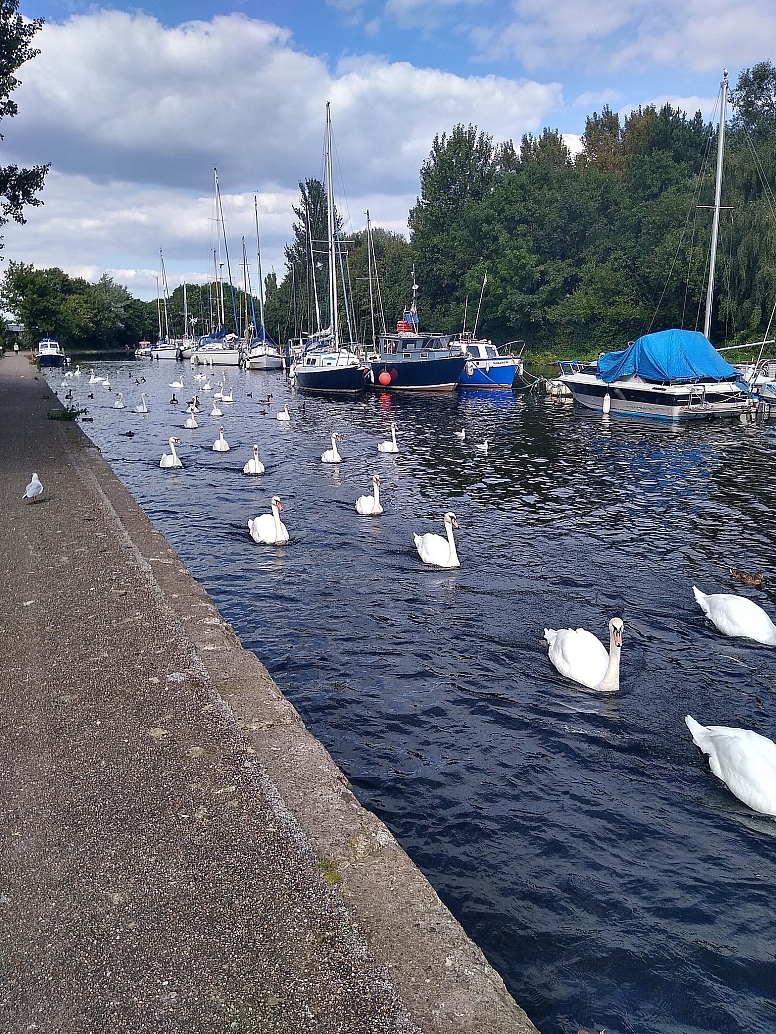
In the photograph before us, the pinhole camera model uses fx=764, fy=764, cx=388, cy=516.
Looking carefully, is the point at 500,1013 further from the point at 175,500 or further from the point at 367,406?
the point at 367,406

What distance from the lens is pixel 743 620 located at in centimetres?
902

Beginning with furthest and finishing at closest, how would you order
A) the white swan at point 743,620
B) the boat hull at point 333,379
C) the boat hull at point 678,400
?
the boat hull at point 333,379, the boat hull at point 678,400, the white swan at point 743,620

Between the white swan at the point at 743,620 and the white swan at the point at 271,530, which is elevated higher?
the white swan at the point at 271,530

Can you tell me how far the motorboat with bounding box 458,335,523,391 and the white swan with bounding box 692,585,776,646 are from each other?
3292cm

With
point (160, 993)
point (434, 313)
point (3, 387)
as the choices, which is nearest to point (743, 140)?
point (434, 313)

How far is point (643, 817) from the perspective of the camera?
5922 mm

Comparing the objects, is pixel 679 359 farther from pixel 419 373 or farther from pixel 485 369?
pixel 419 373

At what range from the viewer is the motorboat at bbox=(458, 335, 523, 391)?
41.5 metres

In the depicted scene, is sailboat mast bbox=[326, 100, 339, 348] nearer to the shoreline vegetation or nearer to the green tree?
the shoreline vegetation

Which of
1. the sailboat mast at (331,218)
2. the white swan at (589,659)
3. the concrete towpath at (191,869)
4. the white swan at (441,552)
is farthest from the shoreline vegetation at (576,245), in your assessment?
the concrete towpath at (191,869)

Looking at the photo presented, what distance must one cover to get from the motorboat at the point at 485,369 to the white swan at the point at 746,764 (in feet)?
118

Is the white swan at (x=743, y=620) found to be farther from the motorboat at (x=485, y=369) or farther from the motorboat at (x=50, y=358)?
the motorboat at (x=50, y=358)

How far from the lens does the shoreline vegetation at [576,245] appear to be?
43.1 m

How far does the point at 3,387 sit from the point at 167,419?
29.6 feet
